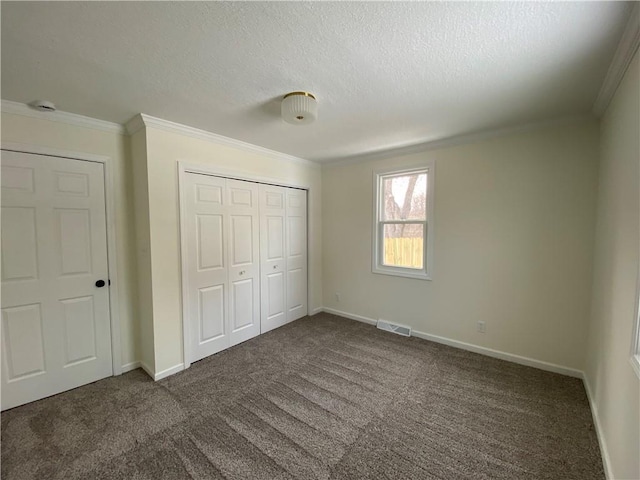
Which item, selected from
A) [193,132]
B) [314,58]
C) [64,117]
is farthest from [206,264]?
[314,58]

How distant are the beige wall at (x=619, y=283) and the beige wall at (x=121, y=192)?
141 inches

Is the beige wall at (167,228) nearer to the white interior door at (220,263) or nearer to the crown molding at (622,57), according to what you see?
the white interior door at (220,263)

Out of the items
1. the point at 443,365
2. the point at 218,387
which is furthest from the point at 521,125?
the point at 218,387

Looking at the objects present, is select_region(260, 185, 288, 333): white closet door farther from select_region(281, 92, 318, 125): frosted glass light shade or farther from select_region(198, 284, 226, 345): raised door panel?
select_region(281, 92, 318, 125): frosted glass light shade

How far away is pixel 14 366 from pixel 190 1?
290 centimetres

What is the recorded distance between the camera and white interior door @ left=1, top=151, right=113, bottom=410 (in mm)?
2088

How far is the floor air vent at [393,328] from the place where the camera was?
3.44 metres

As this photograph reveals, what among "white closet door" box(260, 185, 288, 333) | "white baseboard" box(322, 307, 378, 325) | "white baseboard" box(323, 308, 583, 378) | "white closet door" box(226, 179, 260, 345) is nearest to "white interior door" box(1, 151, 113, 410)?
"white closet door" box(226, 179, 260, 345)

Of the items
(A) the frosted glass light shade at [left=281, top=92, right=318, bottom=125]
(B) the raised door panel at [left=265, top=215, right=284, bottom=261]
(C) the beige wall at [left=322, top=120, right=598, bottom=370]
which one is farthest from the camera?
(B) the raised door panel at [left=265, top=215, right=284, bottom=261]

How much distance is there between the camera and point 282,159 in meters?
3.64

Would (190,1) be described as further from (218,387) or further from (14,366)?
(14,366)

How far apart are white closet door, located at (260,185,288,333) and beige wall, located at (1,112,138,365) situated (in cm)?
139

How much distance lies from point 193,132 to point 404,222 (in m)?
2.66

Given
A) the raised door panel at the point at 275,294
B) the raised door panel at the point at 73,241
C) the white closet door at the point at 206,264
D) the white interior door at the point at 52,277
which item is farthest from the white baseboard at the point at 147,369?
the raised door panel at the point at 275,294
